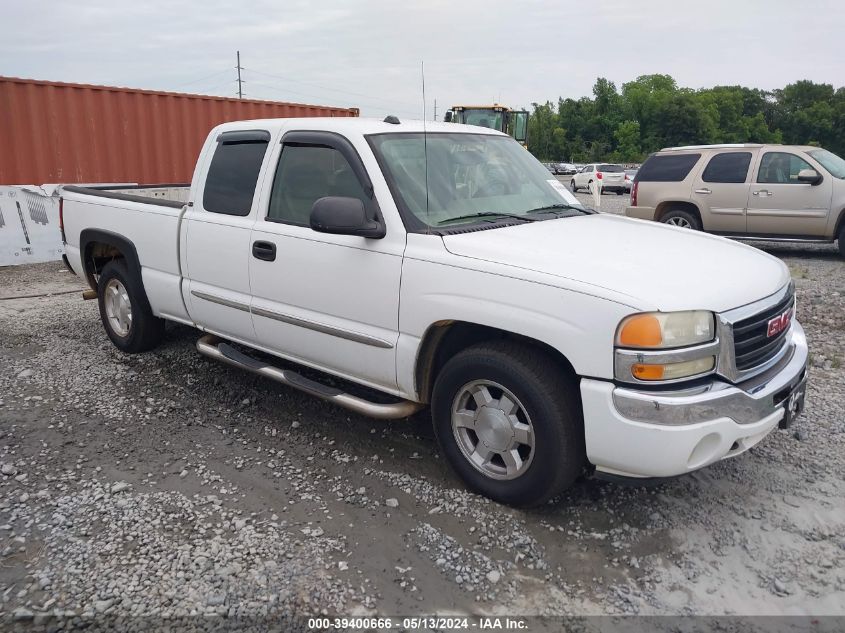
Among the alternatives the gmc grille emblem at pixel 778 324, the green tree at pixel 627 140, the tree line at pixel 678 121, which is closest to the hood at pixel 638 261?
the gmc grille emblem at pixel 778 324

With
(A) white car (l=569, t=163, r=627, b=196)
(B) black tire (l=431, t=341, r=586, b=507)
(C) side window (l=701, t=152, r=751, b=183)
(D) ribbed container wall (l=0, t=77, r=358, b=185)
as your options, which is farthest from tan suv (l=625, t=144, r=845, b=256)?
(A) white car (l=569, t=163, r=627, b=196)

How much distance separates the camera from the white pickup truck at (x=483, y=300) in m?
2.91

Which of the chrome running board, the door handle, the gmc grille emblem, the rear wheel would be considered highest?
the door handle

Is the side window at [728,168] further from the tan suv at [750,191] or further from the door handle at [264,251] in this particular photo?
the door handle at [264,251]

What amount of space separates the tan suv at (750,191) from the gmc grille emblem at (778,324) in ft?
26.8

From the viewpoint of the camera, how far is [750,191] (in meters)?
10.9

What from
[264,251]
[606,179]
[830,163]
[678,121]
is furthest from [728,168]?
[678,121]

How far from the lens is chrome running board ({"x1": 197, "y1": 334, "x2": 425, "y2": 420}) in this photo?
3.74 m

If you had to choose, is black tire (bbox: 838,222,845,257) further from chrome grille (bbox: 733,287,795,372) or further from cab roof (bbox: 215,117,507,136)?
chrome grille (bbox: 733,287,795,372)

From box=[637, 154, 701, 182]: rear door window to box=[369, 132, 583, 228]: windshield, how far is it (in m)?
7.84

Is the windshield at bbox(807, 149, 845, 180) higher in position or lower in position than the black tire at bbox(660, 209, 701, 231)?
higher

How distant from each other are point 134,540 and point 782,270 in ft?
11.6

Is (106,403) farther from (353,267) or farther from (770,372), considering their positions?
(770,372)

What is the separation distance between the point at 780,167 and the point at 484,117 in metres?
8.82
